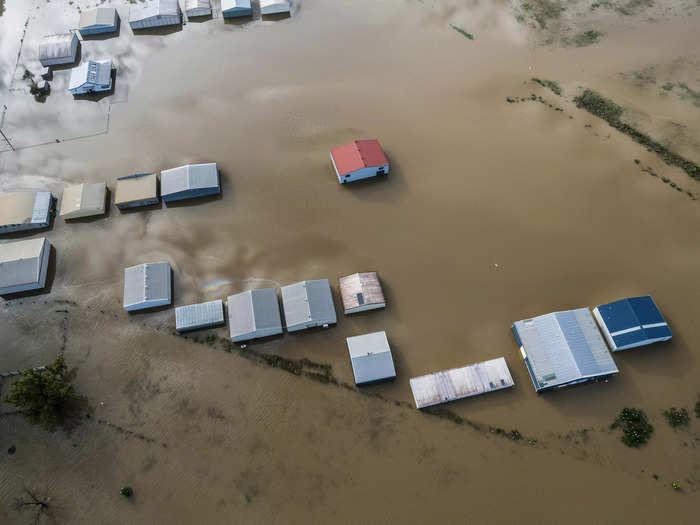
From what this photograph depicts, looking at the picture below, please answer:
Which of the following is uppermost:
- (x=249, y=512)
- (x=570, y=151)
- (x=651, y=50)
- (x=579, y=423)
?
(x=651, y=50)

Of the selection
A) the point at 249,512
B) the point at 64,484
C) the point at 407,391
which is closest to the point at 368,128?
the point at 407,391

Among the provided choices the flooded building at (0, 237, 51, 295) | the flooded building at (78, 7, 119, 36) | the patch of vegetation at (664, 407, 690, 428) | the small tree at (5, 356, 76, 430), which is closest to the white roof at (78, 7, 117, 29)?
the flooded building at (78, 7, 119, 36)

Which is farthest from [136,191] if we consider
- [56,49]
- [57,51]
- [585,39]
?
[585,39]

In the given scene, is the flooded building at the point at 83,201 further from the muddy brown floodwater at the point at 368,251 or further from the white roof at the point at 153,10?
the white roof at the point at 153,10

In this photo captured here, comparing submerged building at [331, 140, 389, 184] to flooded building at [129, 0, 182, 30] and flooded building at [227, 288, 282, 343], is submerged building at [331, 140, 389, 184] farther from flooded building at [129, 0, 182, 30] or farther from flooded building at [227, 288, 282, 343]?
flooded building at [129, 0, 182, 30]

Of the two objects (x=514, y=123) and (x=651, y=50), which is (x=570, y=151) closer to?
(x=514, y=123)

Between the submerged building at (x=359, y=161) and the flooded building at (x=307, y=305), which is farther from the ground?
the submerged building at (x=359, y=161)

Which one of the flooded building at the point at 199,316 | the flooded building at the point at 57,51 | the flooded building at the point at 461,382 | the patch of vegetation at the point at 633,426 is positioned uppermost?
the flooded building at the point at 57,51

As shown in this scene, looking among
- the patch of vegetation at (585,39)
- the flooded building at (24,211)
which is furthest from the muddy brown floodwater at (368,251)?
the flooded building at (24,211)
